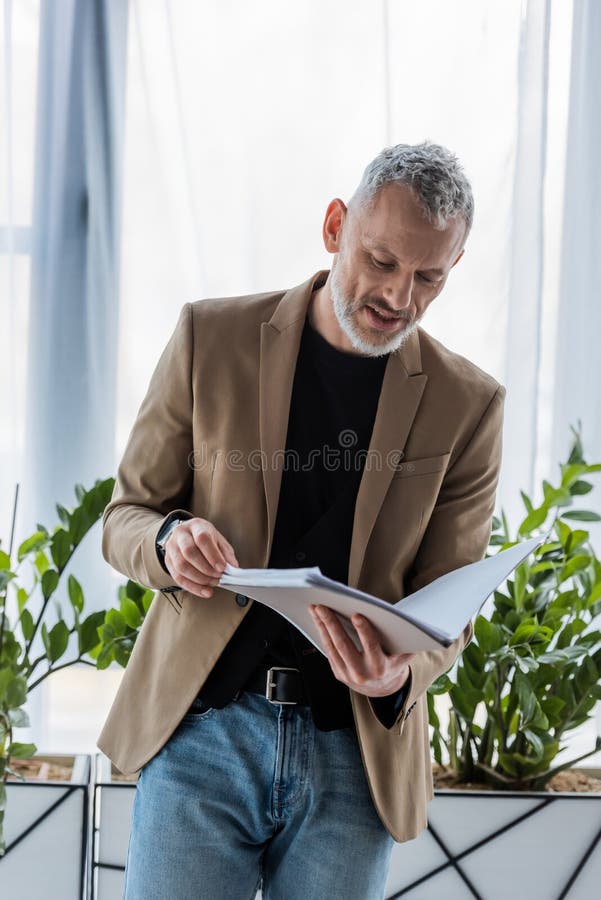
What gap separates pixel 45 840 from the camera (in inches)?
64.4

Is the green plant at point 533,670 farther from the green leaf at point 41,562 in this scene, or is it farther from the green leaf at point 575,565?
the green leaf at point 41,562

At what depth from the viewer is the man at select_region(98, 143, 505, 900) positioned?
1035 mm

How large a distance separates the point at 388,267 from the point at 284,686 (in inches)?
19.1

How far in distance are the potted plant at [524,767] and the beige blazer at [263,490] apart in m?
0.57

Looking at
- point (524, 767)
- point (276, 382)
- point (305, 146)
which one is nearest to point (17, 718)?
point (276, 382)

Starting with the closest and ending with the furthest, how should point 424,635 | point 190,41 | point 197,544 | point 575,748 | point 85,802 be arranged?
point 424,635, point 197,544, point 85,802, point 190,41, point 575,748

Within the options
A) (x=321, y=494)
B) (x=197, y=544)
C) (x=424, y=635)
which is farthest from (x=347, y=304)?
(x=424, y=635)

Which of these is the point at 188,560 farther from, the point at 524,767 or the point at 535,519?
the point at 524,767

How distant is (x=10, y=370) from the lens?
1.98m

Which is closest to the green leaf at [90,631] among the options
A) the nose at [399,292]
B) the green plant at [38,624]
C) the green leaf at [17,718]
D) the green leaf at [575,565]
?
the green plant at [38,624]

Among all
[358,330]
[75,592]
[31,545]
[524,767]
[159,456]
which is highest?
[358,330]

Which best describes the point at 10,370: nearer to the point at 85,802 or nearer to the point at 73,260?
the point at 73,260

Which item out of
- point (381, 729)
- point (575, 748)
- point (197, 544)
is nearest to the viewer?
point (197, 544)

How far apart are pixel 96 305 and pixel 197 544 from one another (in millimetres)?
1173
